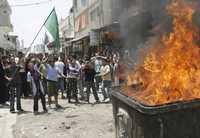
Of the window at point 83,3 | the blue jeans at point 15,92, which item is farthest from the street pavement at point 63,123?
the window at point 83,3

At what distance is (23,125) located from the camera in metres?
11.3

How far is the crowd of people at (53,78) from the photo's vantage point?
44.6 ft

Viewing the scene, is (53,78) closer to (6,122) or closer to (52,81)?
(52,81)

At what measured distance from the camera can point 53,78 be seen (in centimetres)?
1431

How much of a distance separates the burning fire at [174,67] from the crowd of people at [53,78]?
6599 mm

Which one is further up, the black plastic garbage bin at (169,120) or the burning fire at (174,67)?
the burning fire at (174,67)

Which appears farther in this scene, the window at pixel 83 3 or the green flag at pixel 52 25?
the window at pixel 83 3

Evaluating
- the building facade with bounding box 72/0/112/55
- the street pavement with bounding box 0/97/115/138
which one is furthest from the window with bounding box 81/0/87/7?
the street pavement with bounding box 0/97/115/138

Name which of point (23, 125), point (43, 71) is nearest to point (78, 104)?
point (43, 71)

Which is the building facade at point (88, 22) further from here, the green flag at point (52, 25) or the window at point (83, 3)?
the green flag at point (52, 25)

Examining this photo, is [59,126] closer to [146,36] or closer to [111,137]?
[111,137]

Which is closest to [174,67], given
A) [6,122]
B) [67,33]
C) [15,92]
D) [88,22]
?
[6,122]

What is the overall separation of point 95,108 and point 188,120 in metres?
8.58

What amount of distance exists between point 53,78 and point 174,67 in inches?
330
